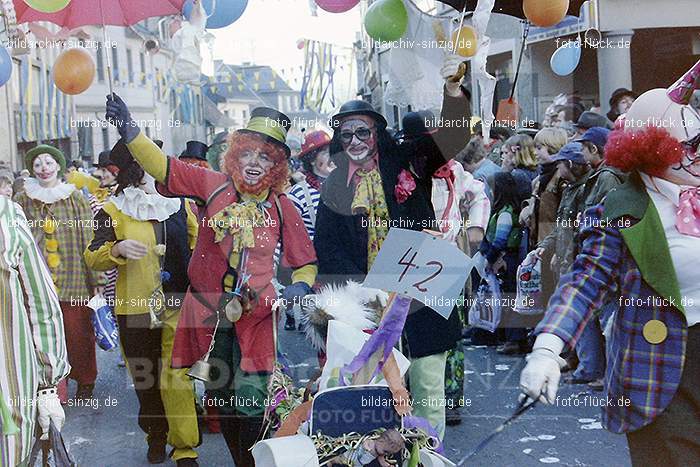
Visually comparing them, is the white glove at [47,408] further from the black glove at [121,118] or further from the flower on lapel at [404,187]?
the flower on lapel at [404,187]

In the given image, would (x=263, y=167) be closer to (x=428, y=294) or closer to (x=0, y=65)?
(x=428, y=294)

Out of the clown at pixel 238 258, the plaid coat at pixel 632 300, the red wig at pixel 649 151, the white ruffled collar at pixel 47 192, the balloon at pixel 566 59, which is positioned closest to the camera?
the plaid coat at pixel 632 300

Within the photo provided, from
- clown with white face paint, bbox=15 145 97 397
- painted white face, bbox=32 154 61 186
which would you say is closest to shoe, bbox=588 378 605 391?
clown with white face paint, bbox=15 145 97 397

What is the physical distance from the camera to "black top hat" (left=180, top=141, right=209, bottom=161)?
6406mm

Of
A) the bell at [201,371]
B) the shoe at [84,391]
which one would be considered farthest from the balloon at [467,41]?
the shoe at [84,391]

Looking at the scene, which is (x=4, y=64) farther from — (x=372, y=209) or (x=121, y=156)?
(x=372, y=209)

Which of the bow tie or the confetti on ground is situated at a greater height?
the bow tie

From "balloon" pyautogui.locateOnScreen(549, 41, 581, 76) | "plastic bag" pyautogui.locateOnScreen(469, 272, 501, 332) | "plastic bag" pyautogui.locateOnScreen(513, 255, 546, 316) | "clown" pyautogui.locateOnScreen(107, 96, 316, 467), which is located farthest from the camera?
"plastic bag" pyautogui.locateOnScreen(469, 272, 501, 332)

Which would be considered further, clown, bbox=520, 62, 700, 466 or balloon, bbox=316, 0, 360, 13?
balloon, bbox=316, 0, 360, 13

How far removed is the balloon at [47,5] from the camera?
17.0ft

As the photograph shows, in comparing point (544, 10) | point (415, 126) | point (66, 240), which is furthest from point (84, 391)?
point (544, 10)

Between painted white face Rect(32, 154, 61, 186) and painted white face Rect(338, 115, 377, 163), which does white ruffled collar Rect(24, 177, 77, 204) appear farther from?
painted white face Rect(338, 115, 377, 163)

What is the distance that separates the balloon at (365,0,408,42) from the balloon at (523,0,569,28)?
0.70 metres

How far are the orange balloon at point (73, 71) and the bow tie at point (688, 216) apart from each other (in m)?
3.64
